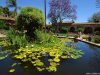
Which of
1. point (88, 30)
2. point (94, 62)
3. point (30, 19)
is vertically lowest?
point (94, 62)

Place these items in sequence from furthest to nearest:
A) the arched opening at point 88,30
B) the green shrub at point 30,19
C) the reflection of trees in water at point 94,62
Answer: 1. the arched opening at point 88,30
2. the green shrub at point 30,19
3. the reflection of trees in water at point 94,62

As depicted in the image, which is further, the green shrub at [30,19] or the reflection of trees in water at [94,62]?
the green shrub at [30,19]

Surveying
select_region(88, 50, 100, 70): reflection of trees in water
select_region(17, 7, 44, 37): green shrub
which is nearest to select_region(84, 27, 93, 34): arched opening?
select_region(17, 7, 44, 37): green shrub

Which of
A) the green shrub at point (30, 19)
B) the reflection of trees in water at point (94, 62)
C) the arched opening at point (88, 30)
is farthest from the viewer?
the arched opening at point (88, 30)

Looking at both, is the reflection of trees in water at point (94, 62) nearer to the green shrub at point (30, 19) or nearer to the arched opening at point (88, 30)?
the green shrub at point (30, 19)

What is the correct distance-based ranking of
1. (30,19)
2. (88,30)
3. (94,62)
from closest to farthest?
(94,62), (30,19), (88,30)

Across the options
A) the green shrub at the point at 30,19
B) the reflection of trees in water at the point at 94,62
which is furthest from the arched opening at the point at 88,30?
the reflection of trees in water at the point at 94,62

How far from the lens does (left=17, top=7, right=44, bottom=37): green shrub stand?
1817 centimetres

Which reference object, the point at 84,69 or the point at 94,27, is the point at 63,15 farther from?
the point at 84,69

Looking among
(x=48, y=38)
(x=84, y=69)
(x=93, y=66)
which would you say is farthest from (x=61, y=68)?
(x=48, y=38)

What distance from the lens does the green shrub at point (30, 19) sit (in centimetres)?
1817

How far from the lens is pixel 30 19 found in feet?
59.3

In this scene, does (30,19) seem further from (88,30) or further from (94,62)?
(88,30)

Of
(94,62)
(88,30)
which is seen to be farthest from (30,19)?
Answer: (88,30)
